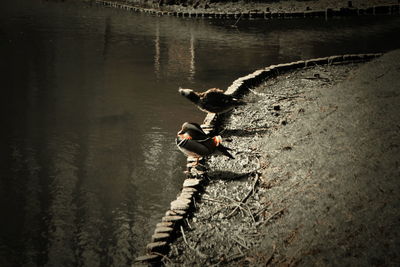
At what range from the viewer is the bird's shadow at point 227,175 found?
6107mm

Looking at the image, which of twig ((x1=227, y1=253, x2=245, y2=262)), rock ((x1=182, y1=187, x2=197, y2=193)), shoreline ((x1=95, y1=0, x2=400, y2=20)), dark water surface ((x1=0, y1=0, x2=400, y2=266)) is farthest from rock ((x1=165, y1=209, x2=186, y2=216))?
shoreline ((x1=95, y1=0, x2=400, y2=20))

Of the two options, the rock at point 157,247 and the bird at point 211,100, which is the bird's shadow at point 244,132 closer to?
the bird at point 211,100

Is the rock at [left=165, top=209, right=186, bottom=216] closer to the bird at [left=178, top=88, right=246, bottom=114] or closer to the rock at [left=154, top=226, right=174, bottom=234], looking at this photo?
the rock at [left=154, top=226, right=174, bottom=234]

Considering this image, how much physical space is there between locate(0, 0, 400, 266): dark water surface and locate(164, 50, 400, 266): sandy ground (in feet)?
2.91

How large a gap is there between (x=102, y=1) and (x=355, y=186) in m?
30.1

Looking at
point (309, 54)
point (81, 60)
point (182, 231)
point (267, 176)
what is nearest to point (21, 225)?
point (182, 231)

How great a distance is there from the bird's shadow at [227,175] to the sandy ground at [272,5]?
20.4 meters

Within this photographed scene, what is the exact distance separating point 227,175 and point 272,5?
22.2 meters

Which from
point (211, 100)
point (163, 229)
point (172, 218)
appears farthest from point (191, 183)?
point (211, 100)

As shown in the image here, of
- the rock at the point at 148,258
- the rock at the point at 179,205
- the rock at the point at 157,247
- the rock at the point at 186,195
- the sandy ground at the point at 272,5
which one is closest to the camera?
the rock at the point at 148,258

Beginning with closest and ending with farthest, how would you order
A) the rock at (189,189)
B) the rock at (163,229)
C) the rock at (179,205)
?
the rock at (163,229) → the rock at (179,205) → the rock at (189,189)

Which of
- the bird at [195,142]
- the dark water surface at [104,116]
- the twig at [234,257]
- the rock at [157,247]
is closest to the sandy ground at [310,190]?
the twig at [234,257]

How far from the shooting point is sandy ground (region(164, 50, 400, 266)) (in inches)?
154

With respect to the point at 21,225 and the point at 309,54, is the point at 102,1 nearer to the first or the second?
the point at 309,54
